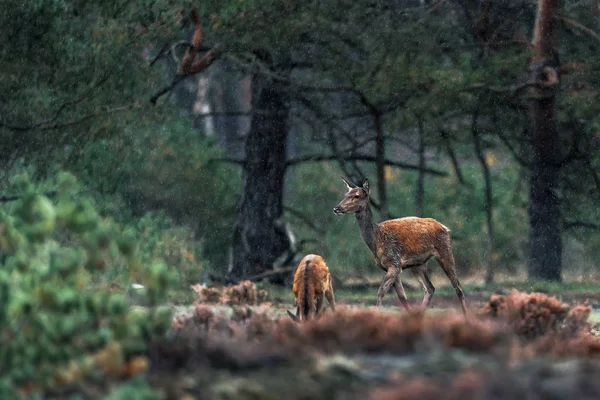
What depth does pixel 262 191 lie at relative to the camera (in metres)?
30.2

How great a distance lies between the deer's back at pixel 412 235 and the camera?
19594mm

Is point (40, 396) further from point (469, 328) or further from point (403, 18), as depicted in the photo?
point (403, 18)

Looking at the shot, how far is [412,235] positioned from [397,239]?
0.25m

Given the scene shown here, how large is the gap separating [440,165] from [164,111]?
22.0 m

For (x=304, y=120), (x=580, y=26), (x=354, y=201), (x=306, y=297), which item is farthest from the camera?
(x=304, y=120)

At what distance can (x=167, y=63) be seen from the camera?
3872 centimetres

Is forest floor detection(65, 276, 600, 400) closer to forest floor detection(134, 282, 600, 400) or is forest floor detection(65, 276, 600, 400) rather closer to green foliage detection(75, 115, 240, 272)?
forest floor detection(134, 282, 600, 400)

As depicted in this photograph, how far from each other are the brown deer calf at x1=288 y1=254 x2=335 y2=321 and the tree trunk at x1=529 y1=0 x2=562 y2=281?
12.3 m

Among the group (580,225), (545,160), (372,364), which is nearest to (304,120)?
(545,160)

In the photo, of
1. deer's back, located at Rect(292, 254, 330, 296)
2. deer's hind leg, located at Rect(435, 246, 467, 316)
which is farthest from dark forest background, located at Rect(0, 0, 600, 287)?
deer's back, located at Rect(292, 254, 330, 296)

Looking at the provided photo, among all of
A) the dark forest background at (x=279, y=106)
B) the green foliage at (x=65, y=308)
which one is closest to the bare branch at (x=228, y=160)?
the dark forest background at (x=279, y=106)

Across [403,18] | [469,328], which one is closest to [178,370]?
[469,328]

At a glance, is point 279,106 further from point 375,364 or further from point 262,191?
point 375,364

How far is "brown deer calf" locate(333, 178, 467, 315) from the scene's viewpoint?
63.8ft
